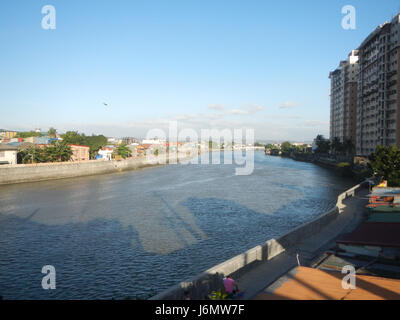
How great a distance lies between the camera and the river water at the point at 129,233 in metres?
13.5

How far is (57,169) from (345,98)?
6981 cm

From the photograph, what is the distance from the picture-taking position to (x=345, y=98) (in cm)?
8406

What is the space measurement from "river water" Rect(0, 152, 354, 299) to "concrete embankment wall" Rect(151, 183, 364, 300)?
12.0 ft

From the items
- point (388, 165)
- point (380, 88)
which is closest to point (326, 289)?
point (388, 165)

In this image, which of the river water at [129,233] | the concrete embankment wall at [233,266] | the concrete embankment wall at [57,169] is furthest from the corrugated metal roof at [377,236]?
the concrete embankment wall at [57,169]

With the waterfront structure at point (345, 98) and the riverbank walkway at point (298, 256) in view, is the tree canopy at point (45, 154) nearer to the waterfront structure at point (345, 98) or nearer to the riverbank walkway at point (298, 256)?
the riverbank walkway at point (298, 256)

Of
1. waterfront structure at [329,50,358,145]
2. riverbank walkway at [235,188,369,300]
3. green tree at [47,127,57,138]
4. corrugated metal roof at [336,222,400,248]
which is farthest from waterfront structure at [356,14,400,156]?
green tree at [47,127,57,138]

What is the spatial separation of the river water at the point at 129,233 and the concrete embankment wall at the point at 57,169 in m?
7.98

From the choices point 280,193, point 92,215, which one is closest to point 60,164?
point 92,215

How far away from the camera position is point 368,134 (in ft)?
213

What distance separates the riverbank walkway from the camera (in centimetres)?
955
